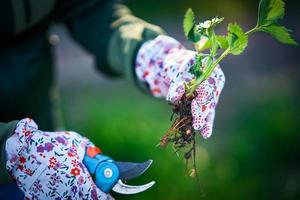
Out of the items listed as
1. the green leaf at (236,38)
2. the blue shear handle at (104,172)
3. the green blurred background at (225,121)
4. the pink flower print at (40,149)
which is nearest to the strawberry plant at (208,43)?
the green leaf at (236,38)

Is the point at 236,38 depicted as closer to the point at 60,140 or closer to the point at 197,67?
the point at 197,67

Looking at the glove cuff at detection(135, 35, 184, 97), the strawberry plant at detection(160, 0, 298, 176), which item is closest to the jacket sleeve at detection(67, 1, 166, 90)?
the glove cuff at detection(135, 35, 184, 97)

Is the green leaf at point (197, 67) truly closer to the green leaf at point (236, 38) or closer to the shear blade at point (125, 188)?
the green leaf at point (236, 38)

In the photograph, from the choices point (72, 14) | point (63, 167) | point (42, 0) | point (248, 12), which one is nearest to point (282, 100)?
point (248, 12)

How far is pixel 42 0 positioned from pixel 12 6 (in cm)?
8

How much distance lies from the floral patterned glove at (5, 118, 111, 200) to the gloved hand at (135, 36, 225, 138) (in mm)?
231

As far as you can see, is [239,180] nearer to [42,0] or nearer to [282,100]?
[282,100]

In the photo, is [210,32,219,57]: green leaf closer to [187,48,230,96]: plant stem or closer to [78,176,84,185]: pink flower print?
[187,48,230,96]: plant stem

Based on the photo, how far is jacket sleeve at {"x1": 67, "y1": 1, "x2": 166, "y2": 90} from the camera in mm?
1353

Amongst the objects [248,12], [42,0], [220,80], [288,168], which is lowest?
[288,168]

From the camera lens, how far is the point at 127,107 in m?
2.94

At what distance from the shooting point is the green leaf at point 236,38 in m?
0.97

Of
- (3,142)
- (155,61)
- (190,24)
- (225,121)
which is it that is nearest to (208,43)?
(190,24)

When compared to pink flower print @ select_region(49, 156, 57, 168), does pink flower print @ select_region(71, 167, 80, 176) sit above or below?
below
